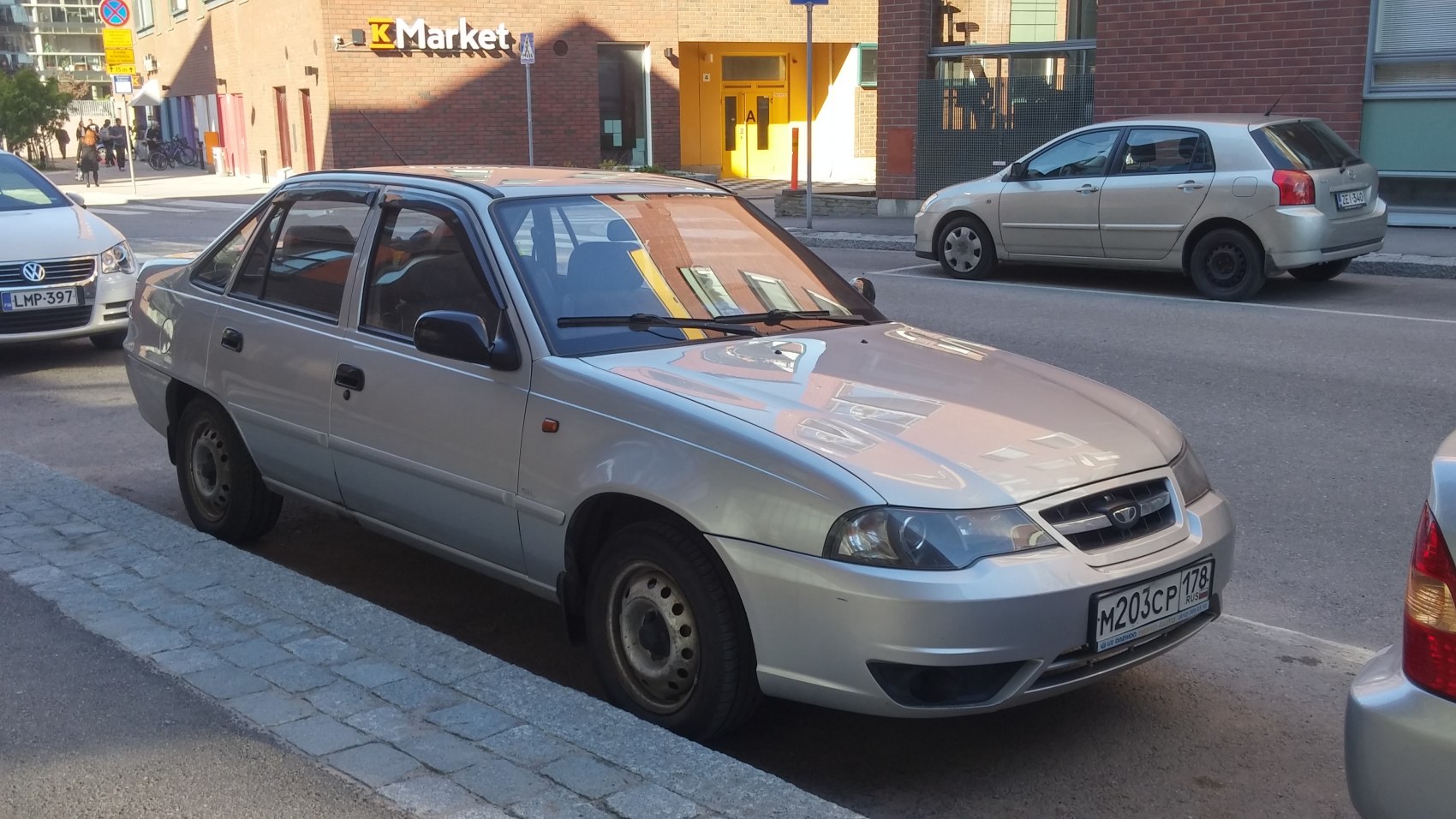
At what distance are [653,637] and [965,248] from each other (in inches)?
438

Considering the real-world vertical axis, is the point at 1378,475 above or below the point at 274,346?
below

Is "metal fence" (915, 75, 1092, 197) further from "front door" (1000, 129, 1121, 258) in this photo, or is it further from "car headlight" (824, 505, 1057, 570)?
"car headlight" (824, 505, 1057, 570)

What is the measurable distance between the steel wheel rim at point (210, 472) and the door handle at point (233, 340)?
0.39m

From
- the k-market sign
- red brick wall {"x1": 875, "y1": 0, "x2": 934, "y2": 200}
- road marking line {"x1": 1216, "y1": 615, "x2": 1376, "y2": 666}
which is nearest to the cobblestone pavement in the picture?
road marking line {"x1": 1216, "y1": 615, "x2": 1376, "y2": 666}

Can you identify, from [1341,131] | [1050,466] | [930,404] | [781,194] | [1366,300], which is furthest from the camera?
[781,194]

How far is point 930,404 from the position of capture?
3980 millimetres

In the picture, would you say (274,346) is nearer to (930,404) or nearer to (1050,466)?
(930,404)

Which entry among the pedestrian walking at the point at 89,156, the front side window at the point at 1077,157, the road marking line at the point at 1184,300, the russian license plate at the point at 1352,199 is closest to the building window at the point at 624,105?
the pedestrian walking at the point at 89,156

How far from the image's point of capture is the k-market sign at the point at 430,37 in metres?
32.5

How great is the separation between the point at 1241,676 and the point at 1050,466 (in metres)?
1.29

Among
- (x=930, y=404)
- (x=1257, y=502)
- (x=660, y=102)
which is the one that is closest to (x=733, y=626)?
(x=930, y=404)

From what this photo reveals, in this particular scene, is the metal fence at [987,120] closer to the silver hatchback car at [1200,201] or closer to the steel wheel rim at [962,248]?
the steel wheel rim at [962,248]

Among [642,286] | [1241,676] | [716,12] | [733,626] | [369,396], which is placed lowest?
[1241,676]

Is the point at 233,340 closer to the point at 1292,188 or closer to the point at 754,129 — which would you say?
the point at 1292,188
